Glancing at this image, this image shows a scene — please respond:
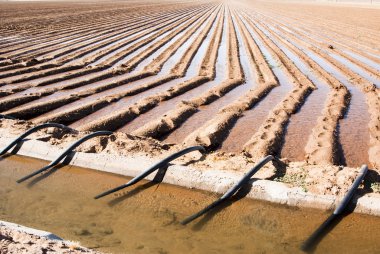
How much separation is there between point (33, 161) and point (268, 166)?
9.05ft

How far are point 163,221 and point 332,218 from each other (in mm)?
1476

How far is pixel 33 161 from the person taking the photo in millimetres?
4746

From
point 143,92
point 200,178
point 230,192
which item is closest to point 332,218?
point 230,192

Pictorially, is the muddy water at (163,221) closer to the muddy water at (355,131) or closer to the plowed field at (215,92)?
the plowed field at (215,92)

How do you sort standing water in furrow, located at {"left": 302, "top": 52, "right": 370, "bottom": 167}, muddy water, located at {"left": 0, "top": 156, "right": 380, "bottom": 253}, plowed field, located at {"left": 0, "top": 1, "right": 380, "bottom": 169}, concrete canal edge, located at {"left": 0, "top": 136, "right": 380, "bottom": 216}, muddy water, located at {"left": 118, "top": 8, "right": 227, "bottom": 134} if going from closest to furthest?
muddy water, located at {"left": 0, "top": 156, "right": 380, "bottom": 253} < concrete canal edge, located at {"left": 0, "top": 136, "right": 380, "bottom": 216} < standing water in furrow, located at {"left": 302, "top": 52, "right": 370, "bottom": 167} < plowed field, located at {"left": 0, "top": 1, "right": 380, "bottom": 169} < muddy water, located at {"left": 118, "top": 8, "right": 227, "bottom": 134}

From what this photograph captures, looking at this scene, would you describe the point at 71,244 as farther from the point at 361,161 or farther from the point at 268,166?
the point at 361,161

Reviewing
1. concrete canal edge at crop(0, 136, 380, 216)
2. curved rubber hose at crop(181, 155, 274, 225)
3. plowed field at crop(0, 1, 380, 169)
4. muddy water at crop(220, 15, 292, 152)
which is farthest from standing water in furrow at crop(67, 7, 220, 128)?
curved rubber hose at crop(181, 155, 274, 225)

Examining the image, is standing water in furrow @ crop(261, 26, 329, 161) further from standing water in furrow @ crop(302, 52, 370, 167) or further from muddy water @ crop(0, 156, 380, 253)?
muddy water @ crop(0, 156, 380, 253)

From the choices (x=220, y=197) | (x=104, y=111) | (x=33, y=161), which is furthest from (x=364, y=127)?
(x=33, y=161)

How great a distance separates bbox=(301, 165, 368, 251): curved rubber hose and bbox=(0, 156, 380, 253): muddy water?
1.9 inches

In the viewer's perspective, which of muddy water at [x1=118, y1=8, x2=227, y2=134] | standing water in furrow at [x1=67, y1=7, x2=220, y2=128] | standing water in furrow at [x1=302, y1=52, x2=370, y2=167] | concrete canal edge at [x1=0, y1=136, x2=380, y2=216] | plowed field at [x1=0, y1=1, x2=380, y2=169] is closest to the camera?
concrete canal edge at [x1=0, y1=136, x2=380, y2=216]

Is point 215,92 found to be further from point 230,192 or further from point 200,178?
point 230,192

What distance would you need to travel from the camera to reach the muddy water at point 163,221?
3113mm

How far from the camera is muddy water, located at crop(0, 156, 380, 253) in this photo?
3.11 metres
